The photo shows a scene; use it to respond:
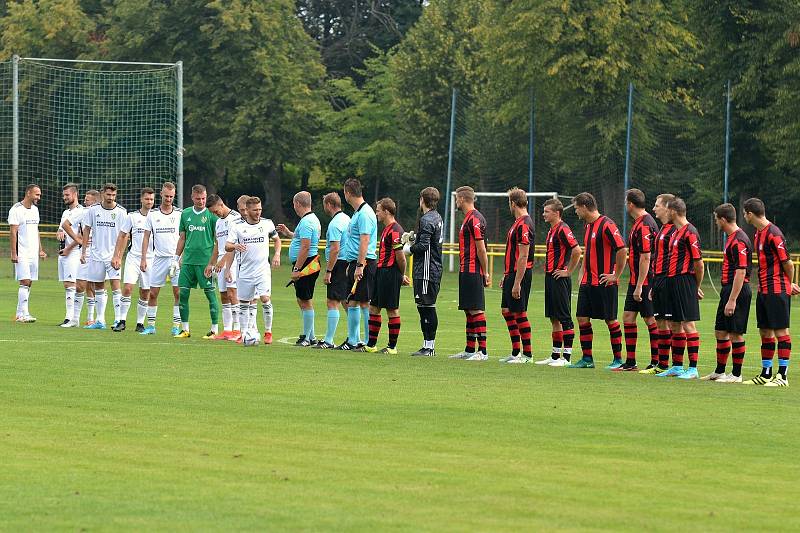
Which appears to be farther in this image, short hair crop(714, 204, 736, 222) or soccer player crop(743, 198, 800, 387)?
short hair crop(714, 204, 736, 222)

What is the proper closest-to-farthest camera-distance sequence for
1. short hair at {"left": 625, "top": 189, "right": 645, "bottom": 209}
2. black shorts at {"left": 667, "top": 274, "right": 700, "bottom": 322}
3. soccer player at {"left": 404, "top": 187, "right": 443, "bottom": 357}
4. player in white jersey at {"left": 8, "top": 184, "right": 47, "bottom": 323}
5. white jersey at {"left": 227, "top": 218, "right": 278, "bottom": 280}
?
black shorts at {"left": 667, "top": 274, "right": 700, "bottom": 322} < short hair at {"left": 625, "top": 189, "right": 645, "bottom": 209} < soccer player at {"left": 404, "top": 187, "right": 443, "bottom": 357} < white jersey at {"left": 227, "top": 218, "right": 278, "bottom": 280} < player in white jersey at {"left": 8, "top": 184, "right": 47, "bottom": 323}

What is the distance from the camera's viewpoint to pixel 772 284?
1462cm

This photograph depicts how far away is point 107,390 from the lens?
42.8 feet

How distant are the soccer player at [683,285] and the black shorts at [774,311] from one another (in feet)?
2.97

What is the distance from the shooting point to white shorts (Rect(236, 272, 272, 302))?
731 inches

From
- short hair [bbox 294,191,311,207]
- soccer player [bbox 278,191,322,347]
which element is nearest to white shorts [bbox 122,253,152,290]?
soccer player [bbox 278,191,322,347]

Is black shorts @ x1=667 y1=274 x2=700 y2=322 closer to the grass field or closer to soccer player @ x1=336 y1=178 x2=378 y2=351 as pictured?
the grass field

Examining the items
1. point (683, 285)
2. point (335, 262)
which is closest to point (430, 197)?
point (335, 262)

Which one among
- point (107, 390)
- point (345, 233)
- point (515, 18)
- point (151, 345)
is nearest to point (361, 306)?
point (345, 233)

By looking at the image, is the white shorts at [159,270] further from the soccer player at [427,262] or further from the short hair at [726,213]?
the short hair at [726,213]

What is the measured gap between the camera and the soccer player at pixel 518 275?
16812mm

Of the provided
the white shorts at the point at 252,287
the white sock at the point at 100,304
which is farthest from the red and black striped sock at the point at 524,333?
the white sock at the point at 100,304

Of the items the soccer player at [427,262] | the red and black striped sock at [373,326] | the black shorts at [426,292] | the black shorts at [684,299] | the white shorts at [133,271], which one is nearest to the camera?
the black shorts at [684,299]

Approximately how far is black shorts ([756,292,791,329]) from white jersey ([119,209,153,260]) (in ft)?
31.9
